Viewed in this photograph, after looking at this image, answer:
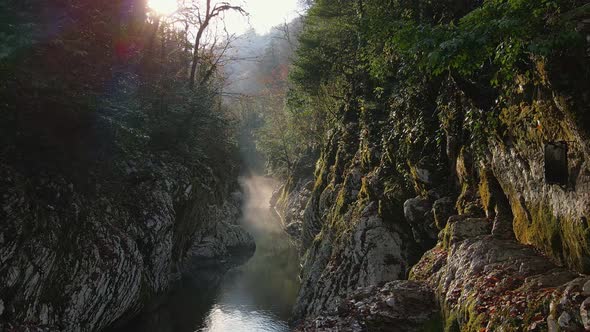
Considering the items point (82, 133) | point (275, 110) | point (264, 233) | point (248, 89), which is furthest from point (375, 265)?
point (248, 89)

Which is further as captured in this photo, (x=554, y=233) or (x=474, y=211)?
(x=474, y=211)

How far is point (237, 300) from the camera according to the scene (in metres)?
21.1

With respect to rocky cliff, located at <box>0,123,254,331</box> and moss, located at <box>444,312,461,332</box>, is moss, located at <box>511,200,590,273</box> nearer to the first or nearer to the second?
moss, located at <box>444,312,461,332</box>

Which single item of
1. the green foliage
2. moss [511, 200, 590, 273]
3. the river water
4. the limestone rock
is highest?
the green foliage

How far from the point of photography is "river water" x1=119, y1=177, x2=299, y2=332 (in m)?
17.5

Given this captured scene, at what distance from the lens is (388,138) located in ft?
55.2

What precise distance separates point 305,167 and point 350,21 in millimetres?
21107

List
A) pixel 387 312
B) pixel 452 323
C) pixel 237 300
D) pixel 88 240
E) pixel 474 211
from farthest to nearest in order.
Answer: pixel 237 300, pixel 88 240, pixel 474 211, pixel 387 312, pixel 452 323

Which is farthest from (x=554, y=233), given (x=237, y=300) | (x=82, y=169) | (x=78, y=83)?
(x=237, y=300)

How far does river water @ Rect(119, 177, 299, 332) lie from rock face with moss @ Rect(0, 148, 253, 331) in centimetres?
112

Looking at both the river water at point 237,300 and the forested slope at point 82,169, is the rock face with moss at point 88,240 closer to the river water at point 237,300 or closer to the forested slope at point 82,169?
the forested slope at point 82,169

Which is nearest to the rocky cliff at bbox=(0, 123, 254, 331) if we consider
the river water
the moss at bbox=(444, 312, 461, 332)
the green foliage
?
the green foliage

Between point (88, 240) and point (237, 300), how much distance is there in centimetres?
993

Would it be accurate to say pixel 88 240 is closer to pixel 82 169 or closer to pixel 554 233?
pixel 82 169
